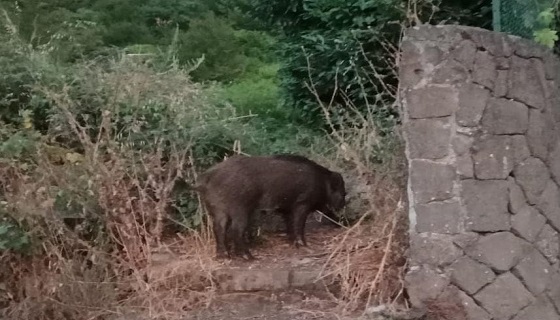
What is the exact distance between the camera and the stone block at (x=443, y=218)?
5.34 m

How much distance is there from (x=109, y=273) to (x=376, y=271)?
6.57 ft

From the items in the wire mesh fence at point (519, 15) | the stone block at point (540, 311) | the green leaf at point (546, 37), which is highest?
the wire mesh fence at point (519, 15)

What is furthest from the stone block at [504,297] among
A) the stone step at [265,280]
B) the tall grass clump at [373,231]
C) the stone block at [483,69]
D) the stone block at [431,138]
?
the stone step at [265,280]

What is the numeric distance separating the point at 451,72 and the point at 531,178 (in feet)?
2.88

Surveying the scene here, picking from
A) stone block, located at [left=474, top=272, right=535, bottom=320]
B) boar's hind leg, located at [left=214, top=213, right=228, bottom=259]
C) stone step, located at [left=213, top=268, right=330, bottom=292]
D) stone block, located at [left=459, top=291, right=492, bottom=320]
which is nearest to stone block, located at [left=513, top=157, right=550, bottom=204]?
stone block, located at [left=474, top=272, right=535, bottom=320]

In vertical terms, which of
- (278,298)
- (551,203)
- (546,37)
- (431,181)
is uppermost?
(546,37)

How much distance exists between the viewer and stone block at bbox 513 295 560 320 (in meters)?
5.41

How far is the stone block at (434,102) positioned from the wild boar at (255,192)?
62.7 inches

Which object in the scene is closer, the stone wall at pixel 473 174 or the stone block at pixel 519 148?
the stone wall at pixel 473 174

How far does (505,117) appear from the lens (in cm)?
542

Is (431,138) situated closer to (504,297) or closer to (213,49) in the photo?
(504,297)

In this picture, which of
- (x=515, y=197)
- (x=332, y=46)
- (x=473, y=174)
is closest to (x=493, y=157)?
(x=473, y=174)

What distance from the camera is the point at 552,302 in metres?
5.50

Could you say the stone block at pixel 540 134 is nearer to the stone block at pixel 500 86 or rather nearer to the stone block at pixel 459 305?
the stone block at pixel 500 86
